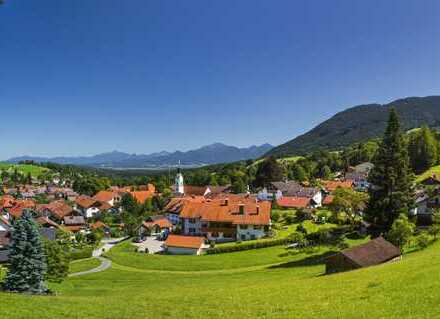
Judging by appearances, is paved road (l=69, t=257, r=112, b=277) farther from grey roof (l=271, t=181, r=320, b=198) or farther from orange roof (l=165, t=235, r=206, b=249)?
grey roof (l=271, t=181, r=320, b=198)

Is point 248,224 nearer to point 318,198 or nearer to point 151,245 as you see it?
point 151,245

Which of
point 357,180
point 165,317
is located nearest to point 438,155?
point 357,180

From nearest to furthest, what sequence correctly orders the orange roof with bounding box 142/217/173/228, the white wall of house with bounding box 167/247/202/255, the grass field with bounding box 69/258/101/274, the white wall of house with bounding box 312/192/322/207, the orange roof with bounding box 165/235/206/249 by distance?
the grass field with bounding box 69/258/101/274 < the white wall of house with bounding box 167/247/202/255 < the orange roof with bounding box 165/235/206/249 < the orange roof with bounding box 142/217/173/228 < the white wall of house with bounding box 312/192/322/207

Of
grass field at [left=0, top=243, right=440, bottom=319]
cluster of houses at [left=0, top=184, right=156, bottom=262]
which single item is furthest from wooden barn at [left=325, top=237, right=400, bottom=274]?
cluster of houses at [left=0, top=184, right=156, bottom=262]

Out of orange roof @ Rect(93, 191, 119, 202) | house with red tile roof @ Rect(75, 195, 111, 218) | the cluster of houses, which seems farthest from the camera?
orange roof @ Rect(93, 191, 119, 202)

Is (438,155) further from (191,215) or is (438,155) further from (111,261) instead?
(111,261)

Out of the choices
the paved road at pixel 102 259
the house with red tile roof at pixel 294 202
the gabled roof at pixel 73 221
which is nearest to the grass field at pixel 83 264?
the paved road at pixel 102 259
